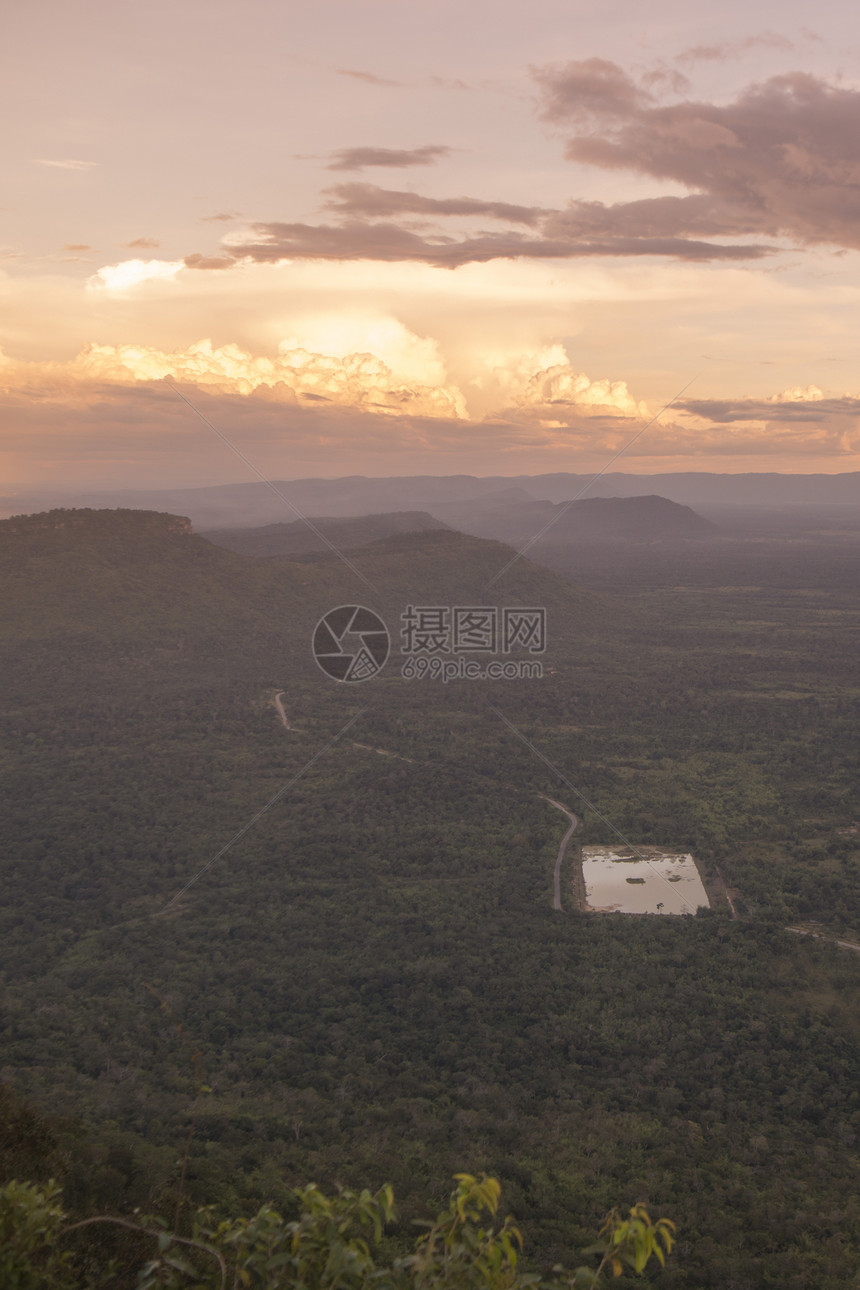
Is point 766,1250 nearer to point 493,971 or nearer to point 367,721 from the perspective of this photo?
point 493,971

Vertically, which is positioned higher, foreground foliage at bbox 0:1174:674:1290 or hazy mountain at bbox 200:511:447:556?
hazy mountain at bbox 200:511:447:556

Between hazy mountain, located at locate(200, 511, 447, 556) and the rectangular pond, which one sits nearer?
the rectangular pond

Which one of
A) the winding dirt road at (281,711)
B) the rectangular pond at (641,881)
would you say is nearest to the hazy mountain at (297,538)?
the winding dirt road at (281,711)

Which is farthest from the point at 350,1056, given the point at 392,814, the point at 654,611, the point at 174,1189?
the point at 654,611

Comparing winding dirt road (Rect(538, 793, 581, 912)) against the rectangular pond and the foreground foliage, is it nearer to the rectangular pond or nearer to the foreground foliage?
the rectangular pond

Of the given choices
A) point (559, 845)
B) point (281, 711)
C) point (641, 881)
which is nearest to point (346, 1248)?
point (641, 881)

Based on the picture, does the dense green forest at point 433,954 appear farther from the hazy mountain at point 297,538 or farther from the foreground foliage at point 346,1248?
the hazy mountain at point 297,538

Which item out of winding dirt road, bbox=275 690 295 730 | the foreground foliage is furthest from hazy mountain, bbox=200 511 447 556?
the foreground foliage

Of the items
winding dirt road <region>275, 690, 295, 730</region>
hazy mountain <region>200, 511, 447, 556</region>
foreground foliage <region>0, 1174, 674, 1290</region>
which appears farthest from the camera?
hazy mountain <region>200, 511, 447, 556</region>

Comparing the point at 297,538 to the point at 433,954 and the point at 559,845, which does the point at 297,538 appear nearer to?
the point at 559,845
